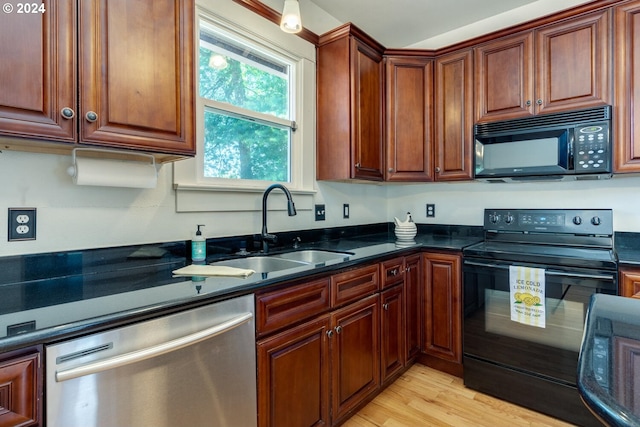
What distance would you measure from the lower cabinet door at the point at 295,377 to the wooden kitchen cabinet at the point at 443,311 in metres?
1.03

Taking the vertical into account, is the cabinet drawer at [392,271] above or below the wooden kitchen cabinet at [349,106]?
below

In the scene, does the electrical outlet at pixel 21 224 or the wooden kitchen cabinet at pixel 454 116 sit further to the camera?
the wooden kitchen cabinet at pixel 454 116

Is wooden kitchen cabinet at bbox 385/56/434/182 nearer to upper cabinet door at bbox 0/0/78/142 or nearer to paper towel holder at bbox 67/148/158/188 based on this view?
paper towel holder at bbox 67/148/158/188

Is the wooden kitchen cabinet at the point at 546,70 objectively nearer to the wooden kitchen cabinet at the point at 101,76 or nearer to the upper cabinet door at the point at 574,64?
the upper cabinet door at the point at 574,64

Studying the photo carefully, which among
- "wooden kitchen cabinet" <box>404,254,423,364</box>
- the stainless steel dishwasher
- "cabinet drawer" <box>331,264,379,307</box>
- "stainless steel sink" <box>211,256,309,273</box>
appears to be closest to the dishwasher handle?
the stainless steel dishwasher

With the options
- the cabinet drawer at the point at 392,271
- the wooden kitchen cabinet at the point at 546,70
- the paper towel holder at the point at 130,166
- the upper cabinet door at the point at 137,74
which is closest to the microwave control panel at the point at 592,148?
the wooden kitchen cabinet at the point at 546,70

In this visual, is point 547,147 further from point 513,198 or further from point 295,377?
point 295,377

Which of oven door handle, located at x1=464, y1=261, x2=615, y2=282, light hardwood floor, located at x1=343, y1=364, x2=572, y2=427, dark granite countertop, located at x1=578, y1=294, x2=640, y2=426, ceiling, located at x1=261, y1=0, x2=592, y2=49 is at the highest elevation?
ceiling, located at x1=261, y1=0, x2=592, y2=49

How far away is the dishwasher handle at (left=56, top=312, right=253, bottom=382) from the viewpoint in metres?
0.81

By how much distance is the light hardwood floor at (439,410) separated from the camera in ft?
5.81

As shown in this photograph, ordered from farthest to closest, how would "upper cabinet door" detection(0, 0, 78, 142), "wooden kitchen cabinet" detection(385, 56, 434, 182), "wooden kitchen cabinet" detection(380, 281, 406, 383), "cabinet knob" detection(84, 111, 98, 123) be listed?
1. "wooden kitchen cabinet" detection(385, 56, 434, 182)
2. "wooden kitchen cabinet" detection(380, 281, 406, 383)
3. "cabinet knob" detection(84, 111, 98, 123)
4. "upper cabinet door" detection(0, 0, 78, 142)

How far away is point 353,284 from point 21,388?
1.28 m

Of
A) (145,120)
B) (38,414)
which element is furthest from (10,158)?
(38,414)

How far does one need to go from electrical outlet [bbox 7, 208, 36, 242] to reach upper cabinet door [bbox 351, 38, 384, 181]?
1.71 metres
